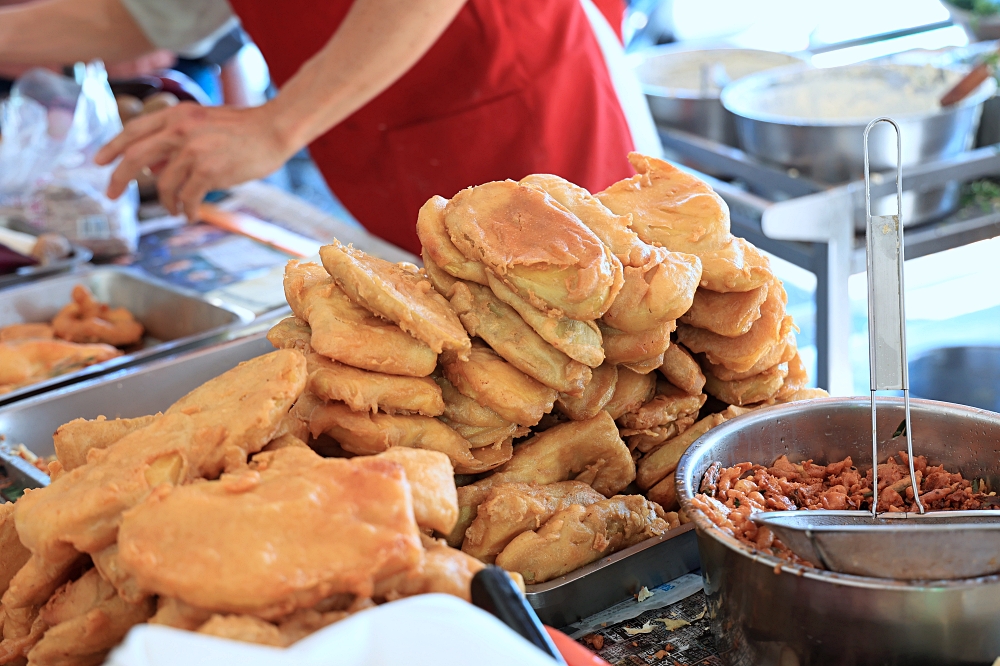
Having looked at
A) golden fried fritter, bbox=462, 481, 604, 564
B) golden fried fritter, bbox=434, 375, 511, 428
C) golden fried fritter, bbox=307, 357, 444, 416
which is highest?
golden fried fritter, bbox=307, 357, 444, 416

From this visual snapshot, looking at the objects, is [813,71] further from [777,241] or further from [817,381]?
[817,381]

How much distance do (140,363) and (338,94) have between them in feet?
3.16

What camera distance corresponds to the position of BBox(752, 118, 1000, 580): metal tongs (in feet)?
3.66

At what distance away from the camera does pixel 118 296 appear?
3395mm

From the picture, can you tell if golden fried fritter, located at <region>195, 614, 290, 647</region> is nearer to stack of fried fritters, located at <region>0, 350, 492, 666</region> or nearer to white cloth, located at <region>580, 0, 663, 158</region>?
stack of fried fritters, located at <region>0, 350, 492, 666</region>

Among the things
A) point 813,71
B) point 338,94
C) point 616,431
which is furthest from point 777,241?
point 616,431

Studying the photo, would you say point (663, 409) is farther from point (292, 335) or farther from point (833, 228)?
point (833, 228)

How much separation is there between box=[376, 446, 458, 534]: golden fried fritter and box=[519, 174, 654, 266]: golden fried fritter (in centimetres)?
46

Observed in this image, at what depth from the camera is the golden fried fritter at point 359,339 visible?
1351 millimetres

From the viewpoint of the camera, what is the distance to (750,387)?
5.34ft

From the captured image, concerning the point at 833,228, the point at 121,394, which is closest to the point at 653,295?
the point at 121,394

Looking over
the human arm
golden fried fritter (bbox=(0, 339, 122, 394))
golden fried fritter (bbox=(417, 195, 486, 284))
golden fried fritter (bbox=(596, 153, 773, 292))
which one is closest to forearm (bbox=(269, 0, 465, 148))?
the human arm

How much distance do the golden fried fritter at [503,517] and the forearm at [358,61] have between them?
5.24 feet

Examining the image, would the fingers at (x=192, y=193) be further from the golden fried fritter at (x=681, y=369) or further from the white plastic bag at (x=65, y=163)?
the golden fried fritter at (x=681, y=369)
